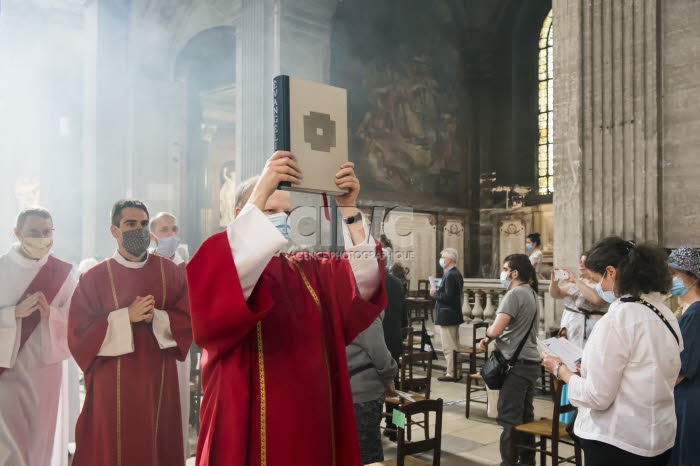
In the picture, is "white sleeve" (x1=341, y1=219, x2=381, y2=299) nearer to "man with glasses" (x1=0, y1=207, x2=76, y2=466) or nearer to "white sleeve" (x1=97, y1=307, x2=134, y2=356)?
"white sleeve" (x1=97, y1=307, x2=134, y2=356)

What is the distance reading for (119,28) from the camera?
13359 millimetres

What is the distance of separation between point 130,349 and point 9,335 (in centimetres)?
81

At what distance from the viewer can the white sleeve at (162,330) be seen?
3.50 metres

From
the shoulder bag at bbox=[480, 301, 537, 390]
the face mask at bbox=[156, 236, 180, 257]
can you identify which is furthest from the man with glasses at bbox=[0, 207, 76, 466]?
the shoulder bag at bbox=[480, 301, 537, 390]

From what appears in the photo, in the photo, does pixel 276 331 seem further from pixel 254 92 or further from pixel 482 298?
pixel 254 92

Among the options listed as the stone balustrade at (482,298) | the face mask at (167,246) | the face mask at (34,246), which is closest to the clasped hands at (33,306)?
the face mask at (34,246)

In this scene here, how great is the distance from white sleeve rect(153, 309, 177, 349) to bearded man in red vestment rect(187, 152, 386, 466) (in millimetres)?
1702

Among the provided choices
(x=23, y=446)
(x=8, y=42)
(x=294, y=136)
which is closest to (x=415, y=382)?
(x=23, y=446)

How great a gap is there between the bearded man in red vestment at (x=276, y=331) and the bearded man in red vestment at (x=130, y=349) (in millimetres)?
1635

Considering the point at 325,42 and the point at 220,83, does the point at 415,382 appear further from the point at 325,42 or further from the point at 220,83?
the point at 220,83

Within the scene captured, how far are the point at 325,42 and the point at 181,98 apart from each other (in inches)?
211

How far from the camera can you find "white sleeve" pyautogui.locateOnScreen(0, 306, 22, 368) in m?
3.50

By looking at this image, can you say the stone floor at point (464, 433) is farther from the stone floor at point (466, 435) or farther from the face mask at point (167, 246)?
the face mask at point (167, 246)

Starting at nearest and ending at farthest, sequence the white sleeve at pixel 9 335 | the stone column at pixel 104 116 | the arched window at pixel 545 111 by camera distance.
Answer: the white sleeve at pixel 9 335 → the stone column at pixel 104 116 → the arched window at pixel 545 111
